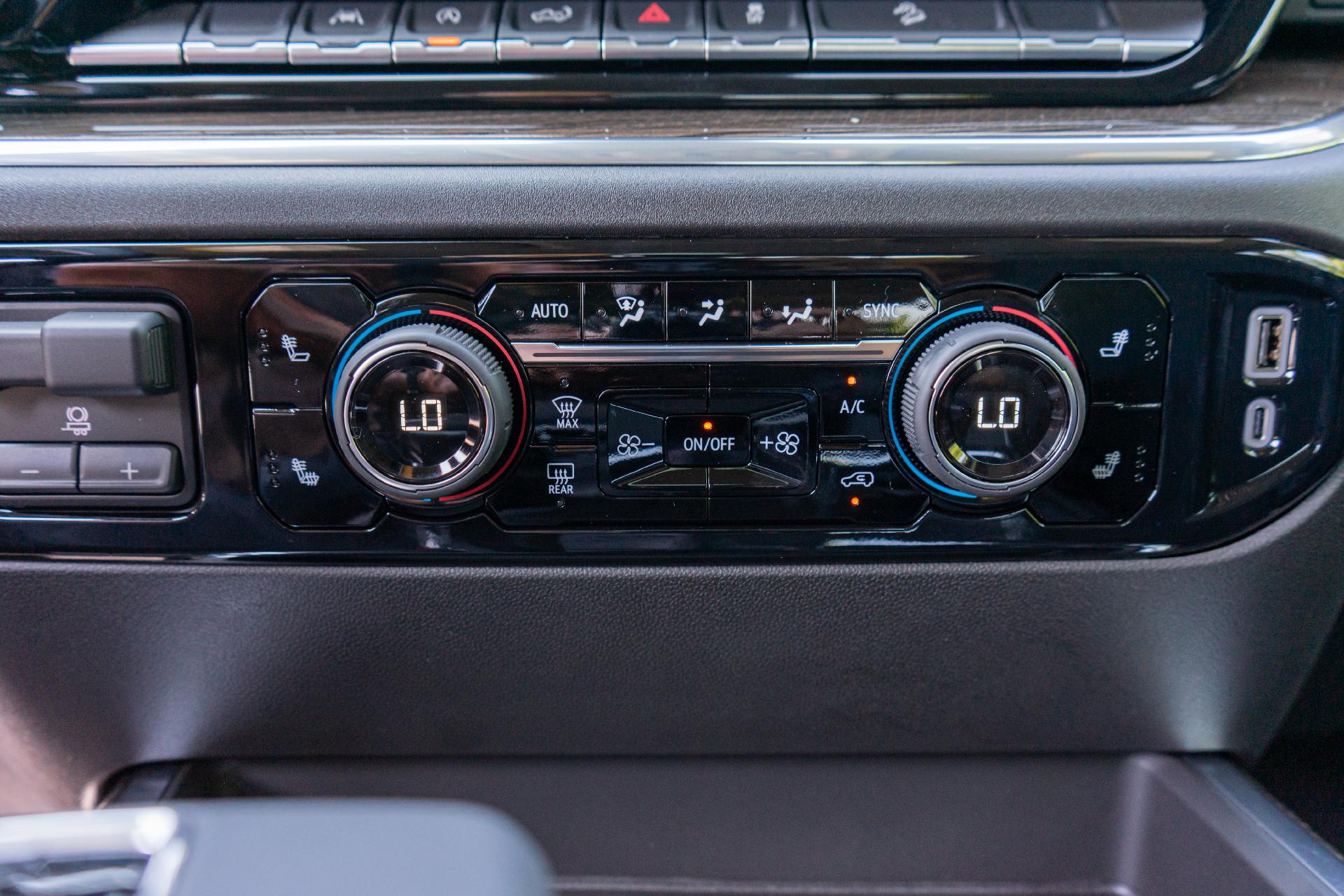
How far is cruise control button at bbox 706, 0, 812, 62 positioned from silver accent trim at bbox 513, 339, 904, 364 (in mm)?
208

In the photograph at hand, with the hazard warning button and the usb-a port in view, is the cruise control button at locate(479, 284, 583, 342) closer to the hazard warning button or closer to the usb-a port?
the hazard warning button

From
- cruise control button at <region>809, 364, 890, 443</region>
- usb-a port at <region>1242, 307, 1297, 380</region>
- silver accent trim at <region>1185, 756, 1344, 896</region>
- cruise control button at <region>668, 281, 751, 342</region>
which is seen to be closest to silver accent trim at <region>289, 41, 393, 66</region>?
cruise control button at <region>668, 281, 751, 342</region>

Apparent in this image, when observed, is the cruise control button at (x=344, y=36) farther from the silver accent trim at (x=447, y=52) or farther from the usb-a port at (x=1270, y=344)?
the usb-a port at (x=1270, y=344)

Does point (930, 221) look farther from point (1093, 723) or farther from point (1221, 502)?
point (1093, 723)

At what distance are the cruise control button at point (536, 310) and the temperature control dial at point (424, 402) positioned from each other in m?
0.01

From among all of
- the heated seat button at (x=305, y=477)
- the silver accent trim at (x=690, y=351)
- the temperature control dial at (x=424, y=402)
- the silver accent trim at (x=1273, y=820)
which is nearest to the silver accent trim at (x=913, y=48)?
the silver accent trim at (x=690, y=351)

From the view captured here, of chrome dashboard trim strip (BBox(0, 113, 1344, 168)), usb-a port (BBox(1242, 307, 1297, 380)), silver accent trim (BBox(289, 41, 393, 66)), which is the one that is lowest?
usb-a port (BBox(1242, 307, 1297, 380))

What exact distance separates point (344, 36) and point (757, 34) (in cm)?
29

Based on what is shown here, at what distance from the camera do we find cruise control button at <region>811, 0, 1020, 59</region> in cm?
69

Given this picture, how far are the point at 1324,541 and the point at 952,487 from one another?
28 cm

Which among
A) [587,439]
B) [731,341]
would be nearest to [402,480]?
[587,439]

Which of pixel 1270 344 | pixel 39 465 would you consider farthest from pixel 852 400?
pixel 39 465

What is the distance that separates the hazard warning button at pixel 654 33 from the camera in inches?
27.2

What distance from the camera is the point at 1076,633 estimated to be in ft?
2.36
